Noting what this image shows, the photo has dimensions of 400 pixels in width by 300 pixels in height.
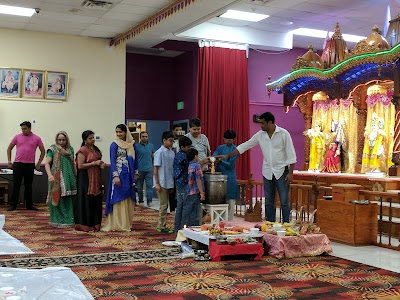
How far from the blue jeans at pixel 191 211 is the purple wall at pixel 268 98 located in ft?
21.3

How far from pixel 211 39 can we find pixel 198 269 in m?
7.66

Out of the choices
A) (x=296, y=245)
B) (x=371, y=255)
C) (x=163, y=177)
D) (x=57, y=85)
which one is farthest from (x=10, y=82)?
(x=371, y=255)

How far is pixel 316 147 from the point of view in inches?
457

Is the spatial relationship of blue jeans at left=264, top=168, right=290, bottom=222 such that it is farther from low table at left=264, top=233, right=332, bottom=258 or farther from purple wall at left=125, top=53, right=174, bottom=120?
purple wall at left=125, top=53, right=174, bottom=120

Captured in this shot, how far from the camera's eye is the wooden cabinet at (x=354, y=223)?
21.3 feet

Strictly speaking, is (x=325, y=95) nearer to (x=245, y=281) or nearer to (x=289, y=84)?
(x=289, y=84)

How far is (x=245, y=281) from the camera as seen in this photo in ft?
15.0

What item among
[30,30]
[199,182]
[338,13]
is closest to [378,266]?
[199,182]

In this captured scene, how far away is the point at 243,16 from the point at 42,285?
27.4 ft

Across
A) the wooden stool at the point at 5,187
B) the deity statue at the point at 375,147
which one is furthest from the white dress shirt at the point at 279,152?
the wooden stool at the point at 5,187

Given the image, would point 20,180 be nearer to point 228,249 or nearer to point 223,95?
point 223,95

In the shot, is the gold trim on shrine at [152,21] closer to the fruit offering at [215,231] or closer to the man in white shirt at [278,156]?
the man in white shirt at [278,156]

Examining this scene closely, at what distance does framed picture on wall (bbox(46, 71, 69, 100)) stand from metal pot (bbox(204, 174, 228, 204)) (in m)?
5.94

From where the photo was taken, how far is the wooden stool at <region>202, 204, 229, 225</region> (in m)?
6.63
